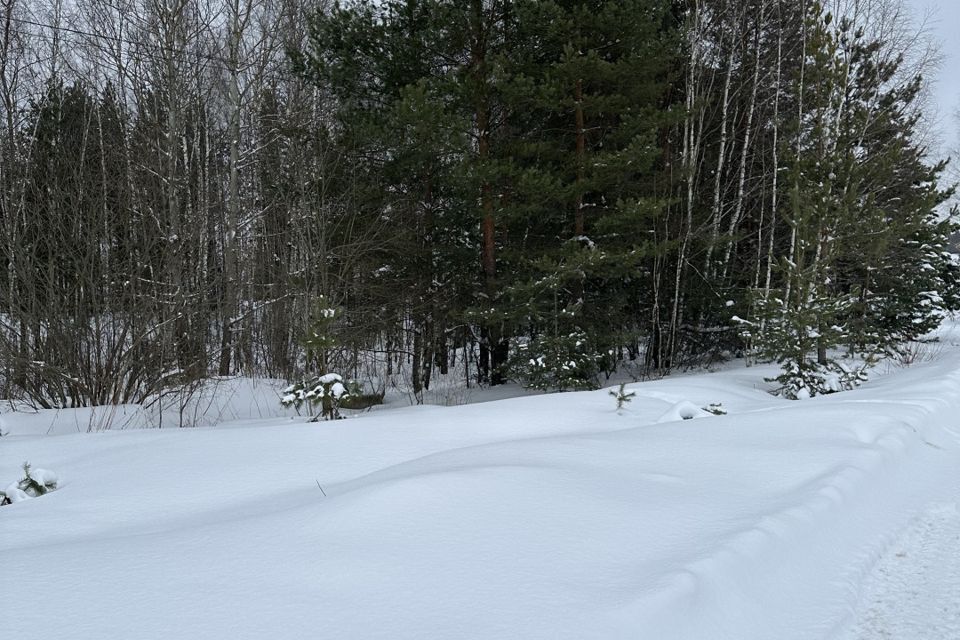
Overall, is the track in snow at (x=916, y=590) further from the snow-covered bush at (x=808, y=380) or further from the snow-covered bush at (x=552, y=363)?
the snow-covered bush at (x=552, y=363)

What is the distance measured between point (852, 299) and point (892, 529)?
5654 millimetres

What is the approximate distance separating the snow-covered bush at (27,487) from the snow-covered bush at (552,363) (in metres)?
7.05

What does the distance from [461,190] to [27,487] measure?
8418 mm

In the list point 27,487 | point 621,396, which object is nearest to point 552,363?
point 621,396

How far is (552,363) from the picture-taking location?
9.43 m

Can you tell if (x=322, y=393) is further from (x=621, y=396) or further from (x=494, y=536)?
(x=494, y=536)

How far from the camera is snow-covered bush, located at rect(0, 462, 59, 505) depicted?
9.91ft

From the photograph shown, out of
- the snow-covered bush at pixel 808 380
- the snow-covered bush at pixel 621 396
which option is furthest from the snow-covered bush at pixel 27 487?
the snow-covered bush at pixel 808 380

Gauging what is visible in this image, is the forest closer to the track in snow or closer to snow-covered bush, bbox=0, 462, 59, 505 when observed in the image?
snow-covered bush, bbox=0, 462, 59, 505

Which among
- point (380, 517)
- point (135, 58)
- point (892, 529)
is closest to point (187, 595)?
point (380, 517)

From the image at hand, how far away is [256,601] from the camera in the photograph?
1710mm

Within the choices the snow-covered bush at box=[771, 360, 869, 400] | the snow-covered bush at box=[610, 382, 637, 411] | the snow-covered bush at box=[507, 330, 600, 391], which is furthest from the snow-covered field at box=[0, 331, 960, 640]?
the snow-covered bush at box=[507, 330, 600, 391]

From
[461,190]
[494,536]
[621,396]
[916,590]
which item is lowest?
[916,590]

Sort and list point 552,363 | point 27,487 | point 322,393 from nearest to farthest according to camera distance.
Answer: point 27,487, point 322,393, point 552,363
